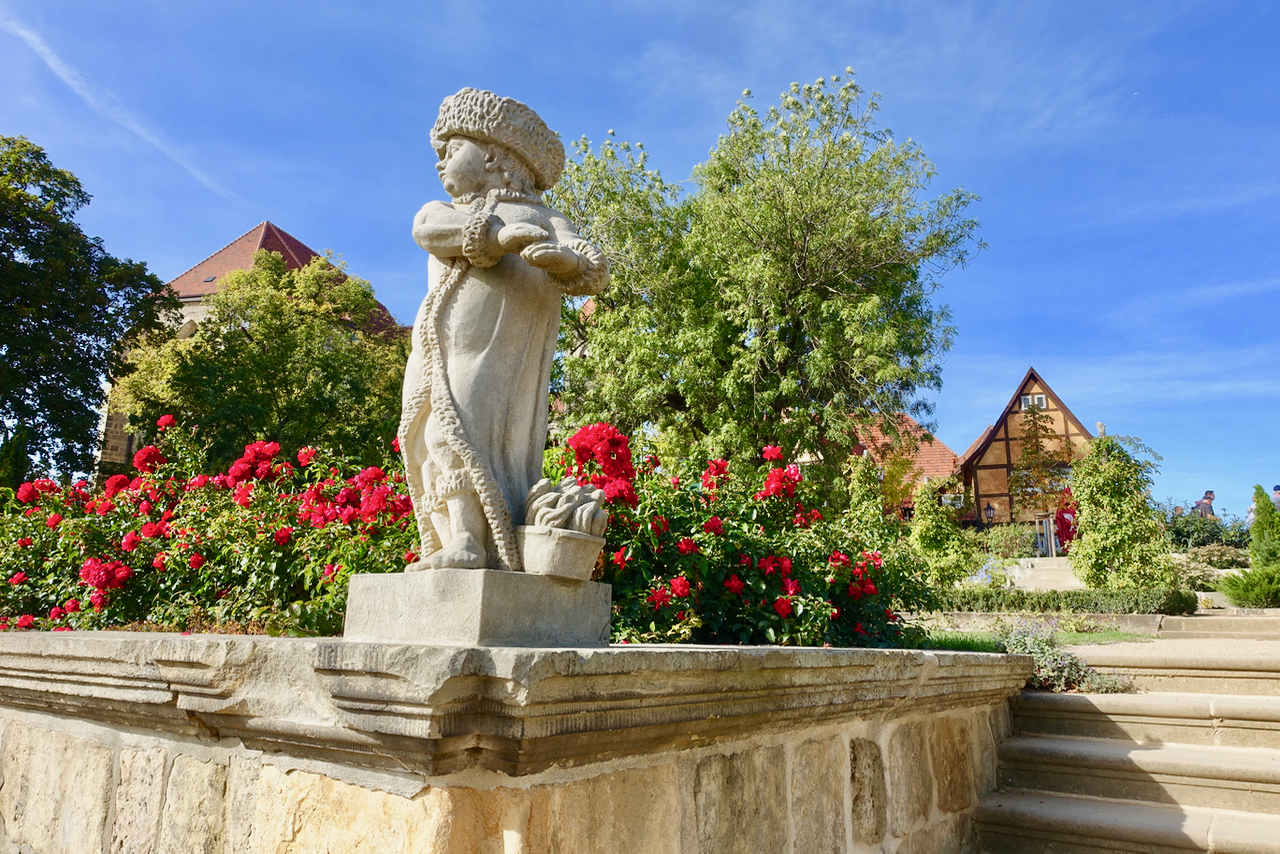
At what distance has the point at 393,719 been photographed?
1.44 m

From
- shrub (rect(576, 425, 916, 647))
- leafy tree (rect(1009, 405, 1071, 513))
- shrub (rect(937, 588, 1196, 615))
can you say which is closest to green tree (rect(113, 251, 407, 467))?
shrub (rect(937, 588, 1196, 615))

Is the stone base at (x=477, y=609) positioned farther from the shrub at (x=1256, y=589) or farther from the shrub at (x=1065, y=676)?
the shrub at (x=1256, y=589)

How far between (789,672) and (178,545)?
4009 millimetres

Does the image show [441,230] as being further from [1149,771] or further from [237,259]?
[237,259]

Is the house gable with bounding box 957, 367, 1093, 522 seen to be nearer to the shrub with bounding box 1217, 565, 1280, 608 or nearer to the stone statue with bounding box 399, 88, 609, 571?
the shrub with bounding box 1217, 565, 1280, 608

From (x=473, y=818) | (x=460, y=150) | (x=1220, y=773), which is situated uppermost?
(x=460, y=150)

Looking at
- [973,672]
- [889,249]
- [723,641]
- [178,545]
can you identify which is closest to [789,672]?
[973,672]

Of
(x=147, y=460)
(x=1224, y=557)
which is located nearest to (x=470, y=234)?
(x=147, y=460)

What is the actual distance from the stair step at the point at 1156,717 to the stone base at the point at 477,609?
9.93ft

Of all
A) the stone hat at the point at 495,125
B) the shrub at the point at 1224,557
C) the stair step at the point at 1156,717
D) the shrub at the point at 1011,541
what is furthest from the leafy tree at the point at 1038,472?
the stone hat at the point at 495,125

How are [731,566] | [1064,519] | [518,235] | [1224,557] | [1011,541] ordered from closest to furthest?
[518,235] < [731,566] < [1224,557] < [1011,541] < [1064,519]

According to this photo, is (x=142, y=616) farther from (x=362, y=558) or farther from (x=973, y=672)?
(x=973, y=672)

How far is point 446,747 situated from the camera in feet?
4.73

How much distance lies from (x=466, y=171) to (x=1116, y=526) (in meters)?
15.1
